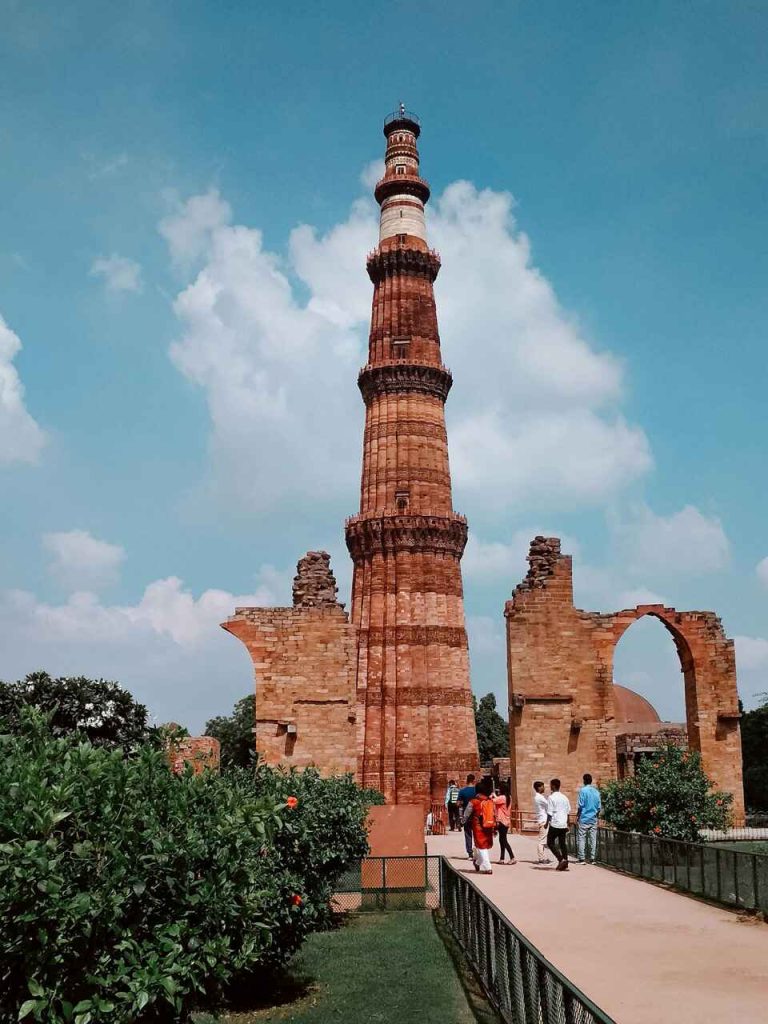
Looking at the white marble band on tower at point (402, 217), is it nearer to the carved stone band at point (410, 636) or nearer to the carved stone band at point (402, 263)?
the carved stone band at point (402, 263)

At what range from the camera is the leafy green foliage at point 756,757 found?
113 feet

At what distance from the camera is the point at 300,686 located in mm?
20594

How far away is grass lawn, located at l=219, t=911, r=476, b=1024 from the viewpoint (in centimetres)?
739

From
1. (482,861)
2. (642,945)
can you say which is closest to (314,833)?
(642,945)

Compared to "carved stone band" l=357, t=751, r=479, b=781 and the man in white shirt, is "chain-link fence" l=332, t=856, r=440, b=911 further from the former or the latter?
"carved stone band" l=357, t=751, r=479, b=781

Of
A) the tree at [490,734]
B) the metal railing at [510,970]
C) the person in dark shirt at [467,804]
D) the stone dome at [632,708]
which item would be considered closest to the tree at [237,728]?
the tree at [490,734]

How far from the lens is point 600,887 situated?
11477 mm

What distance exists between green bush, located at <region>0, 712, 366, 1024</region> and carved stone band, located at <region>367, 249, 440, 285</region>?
108ft

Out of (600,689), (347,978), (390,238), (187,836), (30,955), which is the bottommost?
(347,978)

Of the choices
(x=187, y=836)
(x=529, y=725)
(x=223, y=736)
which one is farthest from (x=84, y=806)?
(x=223, y=736)

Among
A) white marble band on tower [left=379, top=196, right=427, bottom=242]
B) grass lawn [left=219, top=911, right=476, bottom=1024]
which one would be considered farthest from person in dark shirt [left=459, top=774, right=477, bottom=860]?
white marble band on tower [left=379, top=196, right=427, bottom=242]

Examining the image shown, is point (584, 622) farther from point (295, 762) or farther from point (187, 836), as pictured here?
point (187, 836)

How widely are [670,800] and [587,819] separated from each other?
1.85 metres

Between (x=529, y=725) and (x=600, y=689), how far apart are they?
6.25 ft
